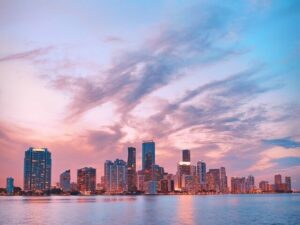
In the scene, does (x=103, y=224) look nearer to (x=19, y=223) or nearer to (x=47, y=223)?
(x=47, y=223)

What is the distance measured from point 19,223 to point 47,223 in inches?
239

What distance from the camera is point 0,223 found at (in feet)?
285

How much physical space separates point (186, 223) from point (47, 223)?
1169 inches

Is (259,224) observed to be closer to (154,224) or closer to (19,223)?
(154,224)

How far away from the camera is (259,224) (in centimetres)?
8394

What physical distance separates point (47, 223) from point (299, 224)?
52.6m

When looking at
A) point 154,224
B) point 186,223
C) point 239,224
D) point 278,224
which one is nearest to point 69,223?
point 154,224

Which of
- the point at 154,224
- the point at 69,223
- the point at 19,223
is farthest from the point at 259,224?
the point at 19,223

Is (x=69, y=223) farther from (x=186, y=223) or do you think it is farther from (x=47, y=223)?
(x=186, y=223)

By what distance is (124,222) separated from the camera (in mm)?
85688

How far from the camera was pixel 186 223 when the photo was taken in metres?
85.1

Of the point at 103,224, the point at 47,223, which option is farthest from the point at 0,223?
the point at 103,224

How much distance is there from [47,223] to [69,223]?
4897mm

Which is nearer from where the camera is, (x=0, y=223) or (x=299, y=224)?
(x=299, y=224)
